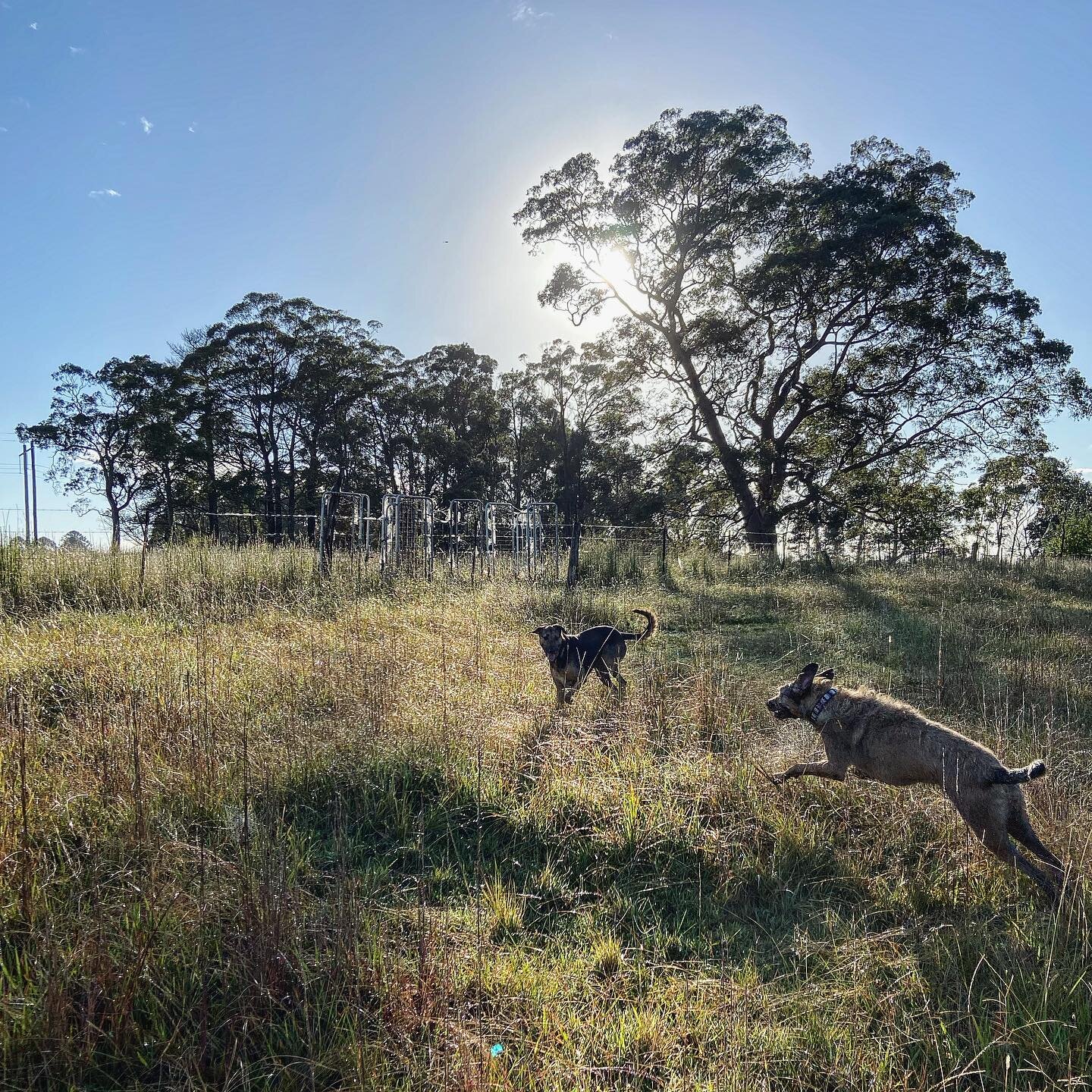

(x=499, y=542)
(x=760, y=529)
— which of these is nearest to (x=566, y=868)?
(x=499, y=542)

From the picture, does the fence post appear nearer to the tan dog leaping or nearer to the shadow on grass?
the tan dog leaping

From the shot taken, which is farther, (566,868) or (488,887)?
(566,868)

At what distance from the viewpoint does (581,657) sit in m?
5.51

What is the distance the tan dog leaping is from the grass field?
0.21m

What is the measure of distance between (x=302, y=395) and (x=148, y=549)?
21705mm

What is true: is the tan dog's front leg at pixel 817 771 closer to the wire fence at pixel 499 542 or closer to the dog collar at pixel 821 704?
the dog collar at pixel 821 704

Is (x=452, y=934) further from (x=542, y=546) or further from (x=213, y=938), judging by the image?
(x=542, y=546)

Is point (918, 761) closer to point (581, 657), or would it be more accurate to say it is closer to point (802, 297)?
point (581, 657)

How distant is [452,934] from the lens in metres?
2.38

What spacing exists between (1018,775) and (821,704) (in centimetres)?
110

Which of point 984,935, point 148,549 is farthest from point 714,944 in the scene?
point 148,549

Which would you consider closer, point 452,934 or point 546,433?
point 452,934

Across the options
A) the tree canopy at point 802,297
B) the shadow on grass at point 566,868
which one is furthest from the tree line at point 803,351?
the shadow on grass at point 566,868

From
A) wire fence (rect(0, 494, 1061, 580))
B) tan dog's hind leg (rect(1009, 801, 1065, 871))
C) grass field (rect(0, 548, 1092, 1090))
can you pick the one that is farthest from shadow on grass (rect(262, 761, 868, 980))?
wire fence (rect(0, 494, 1061, 580))
